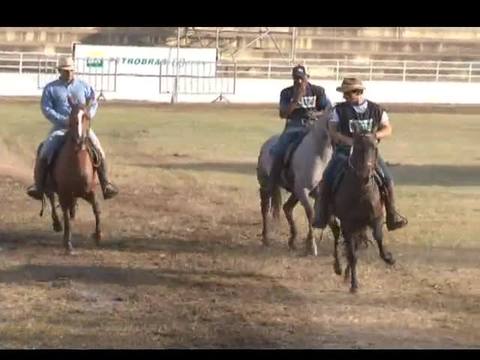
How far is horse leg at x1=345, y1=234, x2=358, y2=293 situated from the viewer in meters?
11.8

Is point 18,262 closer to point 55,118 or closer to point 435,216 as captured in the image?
point 55,118

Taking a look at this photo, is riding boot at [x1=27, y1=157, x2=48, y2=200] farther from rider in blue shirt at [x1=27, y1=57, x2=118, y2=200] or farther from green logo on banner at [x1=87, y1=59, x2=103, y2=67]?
green logo on banner at [x1=87, y1=59, x2=103, y2=67]

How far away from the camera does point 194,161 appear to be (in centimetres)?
2586

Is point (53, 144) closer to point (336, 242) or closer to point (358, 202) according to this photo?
point (336, 242)

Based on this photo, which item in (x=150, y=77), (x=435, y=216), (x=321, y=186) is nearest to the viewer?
(x=321, y=186)

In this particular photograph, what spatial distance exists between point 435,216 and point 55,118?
5.98 m

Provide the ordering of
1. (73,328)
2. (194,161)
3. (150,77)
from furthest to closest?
1. (150,77)
2. (194,161)
3. (73,328)

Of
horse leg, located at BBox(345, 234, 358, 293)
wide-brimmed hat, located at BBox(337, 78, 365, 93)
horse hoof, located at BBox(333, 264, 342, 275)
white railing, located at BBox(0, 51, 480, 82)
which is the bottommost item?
horse hoof, located at BBox(333, 264, 342, 275)

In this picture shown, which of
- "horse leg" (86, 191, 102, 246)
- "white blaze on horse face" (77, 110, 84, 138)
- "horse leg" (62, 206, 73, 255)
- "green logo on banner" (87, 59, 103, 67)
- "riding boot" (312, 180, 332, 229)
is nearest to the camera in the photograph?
"riding boot" (312, 180, 332, 229)

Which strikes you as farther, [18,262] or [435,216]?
[435,216]

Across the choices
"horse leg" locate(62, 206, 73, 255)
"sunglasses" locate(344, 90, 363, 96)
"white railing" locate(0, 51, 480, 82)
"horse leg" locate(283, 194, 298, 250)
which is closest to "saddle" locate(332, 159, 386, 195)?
"sunglasses" locate(344, 90, 363, 96)

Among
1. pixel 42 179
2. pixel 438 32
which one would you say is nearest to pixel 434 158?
pixel 42 179

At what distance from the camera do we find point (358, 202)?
12.1 m

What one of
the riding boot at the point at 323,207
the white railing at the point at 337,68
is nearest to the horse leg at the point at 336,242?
the riding boot at the point at 323,207
